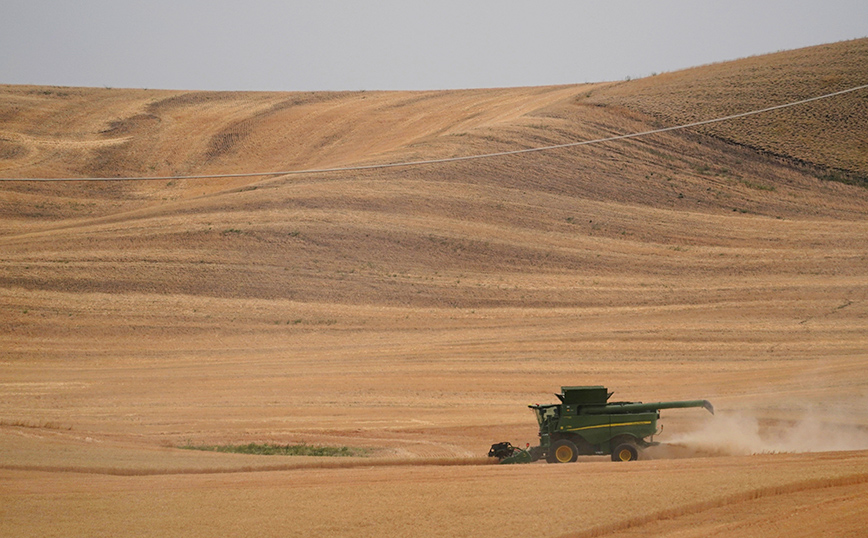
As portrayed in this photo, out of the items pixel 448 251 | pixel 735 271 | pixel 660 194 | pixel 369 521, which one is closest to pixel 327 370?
pixel 448 251

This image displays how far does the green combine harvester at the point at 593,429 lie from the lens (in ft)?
54.7

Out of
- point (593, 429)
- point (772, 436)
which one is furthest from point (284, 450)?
point (772, 436)

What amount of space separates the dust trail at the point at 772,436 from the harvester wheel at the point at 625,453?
70.4 inches

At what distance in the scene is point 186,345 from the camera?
1232 inches

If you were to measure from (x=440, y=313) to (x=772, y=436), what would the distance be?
1691 centimetres

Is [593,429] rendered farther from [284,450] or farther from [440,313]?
[440,313]

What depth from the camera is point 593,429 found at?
1680 cm

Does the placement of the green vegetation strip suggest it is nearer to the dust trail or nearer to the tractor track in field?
the tractor track in field

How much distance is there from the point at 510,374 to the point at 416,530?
51.6 feet

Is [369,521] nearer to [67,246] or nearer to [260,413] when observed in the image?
[260,413]

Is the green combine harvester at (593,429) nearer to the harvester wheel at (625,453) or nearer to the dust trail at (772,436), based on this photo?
the harvester wheel at (625,453)

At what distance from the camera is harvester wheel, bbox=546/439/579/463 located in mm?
16609

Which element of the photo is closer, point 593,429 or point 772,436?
point 593,429

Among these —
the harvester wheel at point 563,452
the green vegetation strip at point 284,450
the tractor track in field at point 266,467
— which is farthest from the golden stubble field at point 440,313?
the harvester wheel at point 563,452
